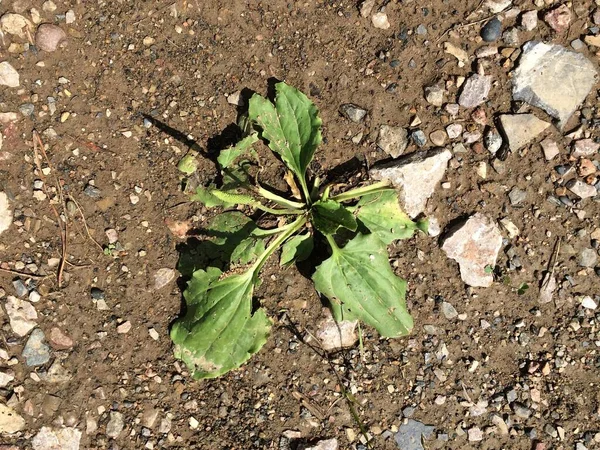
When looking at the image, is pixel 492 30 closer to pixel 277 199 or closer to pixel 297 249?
pixel 277 199

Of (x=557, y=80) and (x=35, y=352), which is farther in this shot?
(x=557, y=80)

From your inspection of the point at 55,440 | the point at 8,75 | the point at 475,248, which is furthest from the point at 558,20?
the point at 55,440

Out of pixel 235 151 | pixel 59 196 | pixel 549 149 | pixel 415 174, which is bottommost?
pixel 549 149

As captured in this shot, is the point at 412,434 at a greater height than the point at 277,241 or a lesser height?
lesser

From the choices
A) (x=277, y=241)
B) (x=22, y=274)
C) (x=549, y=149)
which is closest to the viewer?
(x=277, y=241)

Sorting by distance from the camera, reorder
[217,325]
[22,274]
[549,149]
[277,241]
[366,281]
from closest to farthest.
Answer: [366,281]
[217,325]
[277,241]
[22,274]
[549,149]

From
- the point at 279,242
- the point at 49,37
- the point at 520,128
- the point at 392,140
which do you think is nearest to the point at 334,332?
the point at 279,242

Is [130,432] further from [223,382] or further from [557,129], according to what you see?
[557,129]
